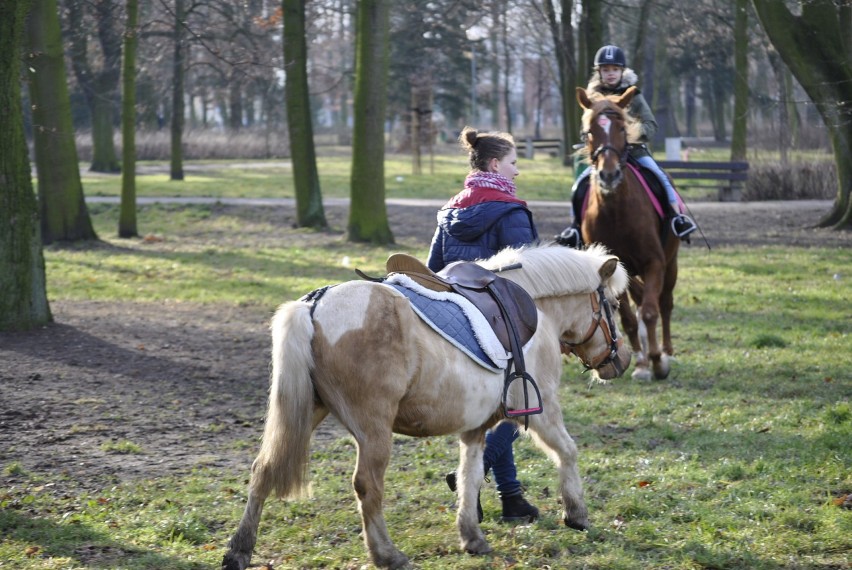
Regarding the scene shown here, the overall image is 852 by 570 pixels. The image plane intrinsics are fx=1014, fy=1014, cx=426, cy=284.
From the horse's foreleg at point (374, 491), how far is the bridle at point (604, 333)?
62.5 inches

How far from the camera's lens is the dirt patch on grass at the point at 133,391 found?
7148 mm

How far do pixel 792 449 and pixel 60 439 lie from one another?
525 centimetres

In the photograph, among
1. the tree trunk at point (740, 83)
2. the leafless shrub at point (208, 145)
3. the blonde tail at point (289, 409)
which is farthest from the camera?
the leafless shrub at point (208, 145)

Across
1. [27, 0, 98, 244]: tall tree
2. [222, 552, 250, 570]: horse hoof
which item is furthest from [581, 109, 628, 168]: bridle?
[27, 0, 98, 244]: tall tree

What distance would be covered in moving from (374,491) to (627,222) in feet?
18.6

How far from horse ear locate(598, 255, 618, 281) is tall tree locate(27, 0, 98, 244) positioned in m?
12.0

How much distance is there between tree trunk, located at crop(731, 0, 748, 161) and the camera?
27.3m

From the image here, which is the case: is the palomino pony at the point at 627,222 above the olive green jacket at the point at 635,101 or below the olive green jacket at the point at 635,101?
below

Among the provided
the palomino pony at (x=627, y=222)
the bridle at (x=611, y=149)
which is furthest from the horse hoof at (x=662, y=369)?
the bridle at (x=611, y=149)

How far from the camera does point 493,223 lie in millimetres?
5738

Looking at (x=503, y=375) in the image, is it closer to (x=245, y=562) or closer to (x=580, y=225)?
(x=245, y=562)

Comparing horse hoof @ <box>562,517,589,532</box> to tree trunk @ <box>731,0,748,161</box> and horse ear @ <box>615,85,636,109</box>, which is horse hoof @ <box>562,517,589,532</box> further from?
tree trunk @ <box>731,0,748,161</box>

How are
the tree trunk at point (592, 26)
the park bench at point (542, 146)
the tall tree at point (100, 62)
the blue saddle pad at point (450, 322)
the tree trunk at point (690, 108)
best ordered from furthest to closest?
the tree trunk at point (690, 108)
the park bench at point (542, 146)
the tree trunk at point (592, 26)
the tall tree at point (100, 62)
the blue saddle pad at point (450, 322)

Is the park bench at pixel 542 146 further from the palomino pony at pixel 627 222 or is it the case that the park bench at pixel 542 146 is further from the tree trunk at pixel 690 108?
the palomino pony at pixel 627 222
